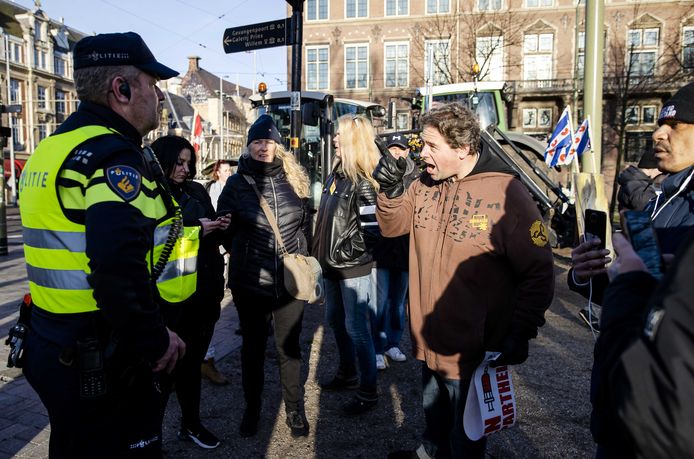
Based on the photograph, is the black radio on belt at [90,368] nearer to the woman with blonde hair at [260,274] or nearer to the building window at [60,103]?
the woman with blonde hair at [260,274]

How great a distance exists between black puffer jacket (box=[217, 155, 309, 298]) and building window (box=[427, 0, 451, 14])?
30709 millimetres

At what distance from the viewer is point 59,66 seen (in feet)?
161

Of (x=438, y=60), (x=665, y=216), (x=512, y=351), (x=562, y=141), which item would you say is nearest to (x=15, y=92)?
(x=438, y=60)

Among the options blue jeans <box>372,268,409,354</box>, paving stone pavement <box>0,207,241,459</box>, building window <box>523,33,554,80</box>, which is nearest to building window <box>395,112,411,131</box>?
building window <box>523,33,554,80</box>

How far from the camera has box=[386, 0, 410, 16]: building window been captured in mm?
31891

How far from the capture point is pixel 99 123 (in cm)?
185

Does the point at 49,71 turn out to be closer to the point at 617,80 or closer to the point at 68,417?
the point at 617,80

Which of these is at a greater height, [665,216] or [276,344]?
[665,216]

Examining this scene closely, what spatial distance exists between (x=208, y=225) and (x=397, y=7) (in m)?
32.7

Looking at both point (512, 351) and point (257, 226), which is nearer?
point (512, 351)

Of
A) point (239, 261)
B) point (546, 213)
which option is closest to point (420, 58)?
point (546, 213)

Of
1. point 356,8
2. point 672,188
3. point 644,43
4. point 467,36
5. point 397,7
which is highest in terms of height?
point 356,8

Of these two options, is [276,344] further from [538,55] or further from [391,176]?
[538,55]

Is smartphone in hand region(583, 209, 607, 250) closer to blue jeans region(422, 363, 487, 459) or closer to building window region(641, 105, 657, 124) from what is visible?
blue jeans region(422, 363, 487, 459)
